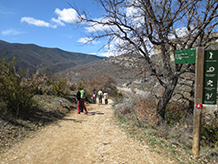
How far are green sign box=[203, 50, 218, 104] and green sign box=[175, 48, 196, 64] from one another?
325mm

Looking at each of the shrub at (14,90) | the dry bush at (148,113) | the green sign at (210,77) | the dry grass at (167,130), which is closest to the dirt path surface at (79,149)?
the dry grass at (167,130)

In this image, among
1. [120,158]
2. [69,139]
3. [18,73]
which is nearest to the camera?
[120,158]

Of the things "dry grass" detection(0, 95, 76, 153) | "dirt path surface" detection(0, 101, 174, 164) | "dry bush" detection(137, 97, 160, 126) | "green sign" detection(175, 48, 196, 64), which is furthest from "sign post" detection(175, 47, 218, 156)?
"dry grass" detection(0, 95, 76, 153)

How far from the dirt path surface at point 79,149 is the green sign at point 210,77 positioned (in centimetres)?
210

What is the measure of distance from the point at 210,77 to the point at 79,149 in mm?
4371

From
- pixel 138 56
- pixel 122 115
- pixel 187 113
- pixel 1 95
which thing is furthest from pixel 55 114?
pixel 187 113

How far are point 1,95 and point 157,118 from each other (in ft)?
21.9

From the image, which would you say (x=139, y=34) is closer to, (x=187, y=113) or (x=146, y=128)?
(x=146, y=128)

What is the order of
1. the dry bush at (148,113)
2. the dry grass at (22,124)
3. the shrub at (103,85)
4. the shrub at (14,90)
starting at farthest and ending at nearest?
the shrub at (103,85)
the dry bush at (148,113)
the shrub at (14,90)
the dry grass at (22,124)

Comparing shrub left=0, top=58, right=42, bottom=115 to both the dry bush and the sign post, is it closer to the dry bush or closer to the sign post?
the dry bush

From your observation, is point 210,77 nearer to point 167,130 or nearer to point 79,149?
point 167,130

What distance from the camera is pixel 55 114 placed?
25.5ft

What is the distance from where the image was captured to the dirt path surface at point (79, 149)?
375 cm

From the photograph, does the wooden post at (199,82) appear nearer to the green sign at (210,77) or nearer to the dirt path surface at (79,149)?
the green sign at (210,77)
